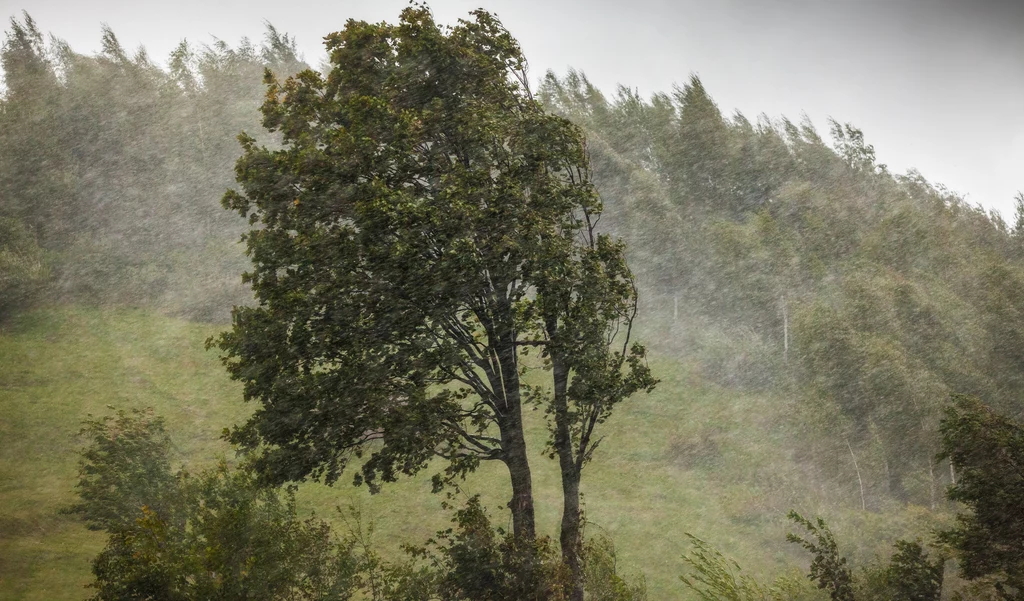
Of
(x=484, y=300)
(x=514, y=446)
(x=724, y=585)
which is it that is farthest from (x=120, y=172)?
(x=724, y=585)

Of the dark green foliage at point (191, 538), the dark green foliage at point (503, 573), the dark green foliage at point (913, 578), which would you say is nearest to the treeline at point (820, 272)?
the dark green foliage at point (913, 578)

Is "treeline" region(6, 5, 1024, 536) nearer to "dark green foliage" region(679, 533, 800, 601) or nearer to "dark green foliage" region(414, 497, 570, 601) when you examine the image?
"dark green foliage" region(679, 533, 800, 601)

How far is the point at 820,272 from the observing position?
35.0 m

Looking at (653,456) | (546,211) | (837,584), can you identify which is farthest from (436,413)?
(653,456)

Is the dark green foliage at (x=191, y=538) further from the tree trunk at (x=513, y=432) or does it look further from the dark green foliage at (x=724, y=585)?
the dark green foliage at (x=724, y=585)

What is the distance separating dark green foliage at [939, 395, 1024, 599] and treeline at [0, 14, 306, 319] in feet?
93.4

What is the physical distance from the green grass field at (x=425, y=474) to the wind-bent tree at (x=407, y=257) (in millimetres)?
7827

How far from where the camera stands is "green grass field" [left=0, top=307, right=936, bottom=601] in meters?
17.0

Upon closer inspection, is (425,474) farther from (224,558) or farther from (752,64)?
(752,64)

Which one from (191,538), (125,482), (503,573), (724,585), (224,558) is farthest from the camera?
(125,482)

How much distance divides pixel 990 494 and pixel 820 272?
27.2m

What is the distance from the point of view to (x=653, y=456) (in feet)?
84.3

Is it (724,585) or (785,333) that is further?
(785,333)

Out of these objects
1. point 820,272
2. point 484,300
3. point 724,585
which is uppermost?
point 820,272
